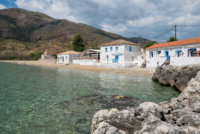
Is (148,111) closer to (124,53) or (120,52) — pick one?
(124,53)

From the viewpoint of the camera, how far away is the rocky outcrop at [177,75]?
12.2 m

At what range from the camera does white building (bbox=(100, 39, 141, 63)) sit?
3456 centimetres

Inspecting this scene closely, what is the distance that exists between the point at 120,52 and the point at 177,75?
71.2 feet

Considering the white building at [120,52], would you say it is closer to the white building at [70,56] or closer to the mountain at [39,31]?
the white building at [70,56]

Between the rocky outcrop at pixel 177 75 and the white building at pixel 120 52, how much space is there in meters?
18.1

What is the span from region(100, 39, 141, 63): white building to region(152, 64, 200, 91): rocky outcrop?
1812cm

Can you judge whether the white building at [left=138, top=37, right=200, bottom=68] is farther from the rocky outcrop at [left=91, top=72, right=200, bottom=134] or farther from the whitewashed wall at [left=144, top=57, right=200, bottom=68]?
the rocky outcrop at [left=91, top=72, right=200, bottom=134]

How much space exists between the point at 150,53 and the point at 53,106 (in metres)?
31.3

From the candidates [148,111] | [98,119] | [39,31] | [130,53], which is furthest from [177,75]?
[39,31]

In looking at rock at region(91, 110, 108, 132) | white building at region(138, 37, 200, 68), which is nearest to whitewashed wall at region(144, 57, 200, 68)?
white building at region(138, 37, 200, 68)

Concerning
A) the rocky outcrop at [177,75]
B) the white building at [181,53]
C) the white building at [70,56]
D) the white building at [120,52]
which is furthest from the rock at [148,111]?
the white building at [70,56]

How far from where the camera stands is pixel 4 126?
5648 mm

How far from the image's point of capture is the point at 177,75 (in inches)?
543

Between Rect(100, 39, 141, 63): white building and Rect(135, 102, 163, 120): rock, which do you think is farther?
Rect(100, 39, 141, 63): white building
